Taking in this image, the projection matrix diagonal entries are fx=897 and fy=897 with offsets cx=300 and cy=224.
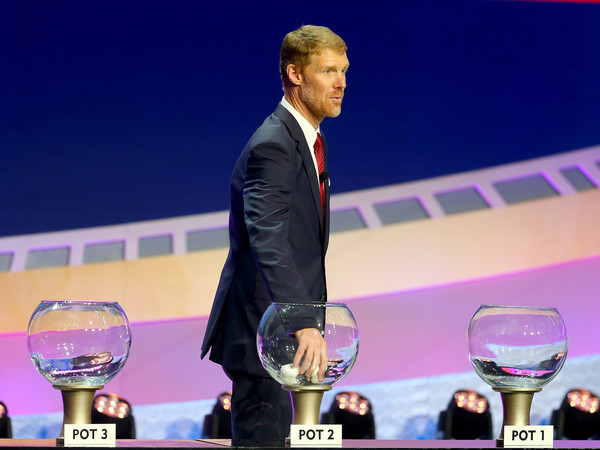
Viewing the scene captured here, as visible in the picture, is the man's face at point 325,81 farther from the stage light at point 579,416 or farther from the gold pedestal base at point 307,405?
the stage light at point 579,416

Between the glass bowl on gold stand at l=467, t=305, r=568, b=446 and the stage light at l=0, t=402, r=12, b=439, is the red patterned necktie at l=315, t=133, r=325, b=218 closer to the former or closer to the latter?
the glass bowl on gold stand at l=467, t=305, r=568, b=446

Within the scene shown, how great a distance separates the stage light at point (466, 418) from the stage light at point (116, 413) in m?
1.24

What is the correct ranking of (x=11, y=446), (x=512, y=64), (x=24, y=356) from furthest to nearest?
(x=512, y=64), (x=24, y=356), (x=11, y=446)

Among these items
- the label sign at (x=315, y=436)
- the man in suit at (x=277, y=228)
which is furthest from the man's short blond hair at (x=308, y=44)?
the label sign at (x=315, y=436)

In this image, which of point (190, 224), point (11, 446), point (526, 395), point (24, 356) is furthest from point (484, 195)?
point (11, 446)

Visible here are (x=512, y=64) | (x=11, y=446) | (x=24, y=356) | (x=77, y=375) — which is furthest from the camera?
(x=512, y=64)

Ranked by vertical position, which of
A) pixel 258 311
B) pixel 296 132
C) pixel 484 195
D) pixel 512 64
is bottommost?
pixel 258 311

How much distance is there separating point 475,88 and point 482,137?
0.22m

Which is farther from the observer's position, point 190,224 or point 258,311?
point 190,224

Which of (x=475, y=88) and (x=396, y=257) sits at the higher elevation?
(x=475, y=88)

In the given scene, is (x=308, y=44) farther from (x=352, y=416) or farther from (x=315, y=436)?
(x=352, y=416)

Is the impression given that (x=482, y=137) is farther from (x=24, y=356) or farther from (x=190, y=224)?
(x=24, y=356)

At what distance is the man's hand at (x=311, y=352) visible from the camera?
42.2 inches

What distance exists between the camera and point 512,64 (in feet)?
12.8
